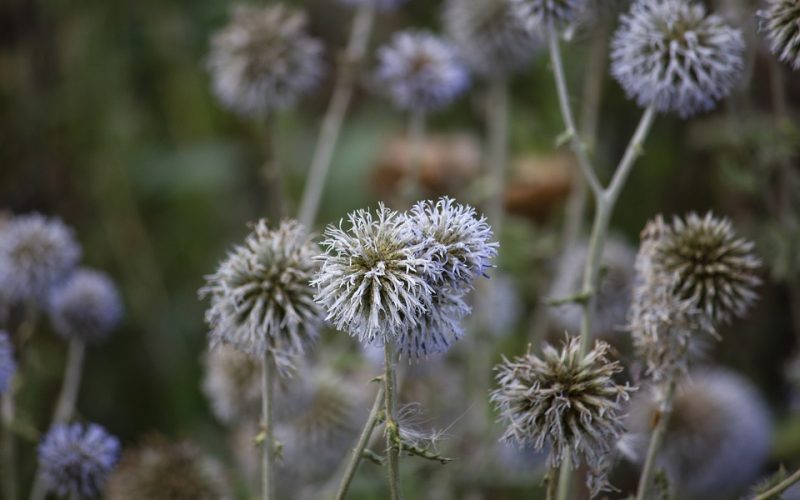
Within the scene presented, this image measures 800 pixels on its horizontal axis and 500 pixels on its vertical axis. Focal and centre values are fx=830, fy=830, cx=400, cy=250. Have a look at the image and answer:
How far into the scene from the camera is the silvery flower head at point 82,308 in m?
2.46

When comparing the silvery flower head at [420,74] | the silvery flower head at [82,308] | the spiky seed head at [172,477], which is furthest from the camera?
the silvery flower head at [420,74]

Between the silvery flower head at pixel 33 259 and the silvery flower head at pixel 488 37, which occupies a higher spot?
the silvery flower head at pixel 488 37

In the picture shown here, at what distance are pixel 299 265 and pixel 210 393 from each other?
3.41 feet

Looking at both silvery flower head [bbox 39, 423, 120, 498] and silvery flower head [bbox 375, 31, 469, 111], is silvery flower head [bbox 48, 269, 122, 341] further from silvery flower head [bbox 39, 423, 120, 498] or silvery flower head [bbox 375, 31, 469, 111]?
silvery flower head [bbox 375, 31, 469, 111]

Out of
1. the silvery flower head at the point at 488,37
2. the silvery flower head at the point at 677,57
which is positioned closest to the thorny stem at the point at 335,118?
the silvery flower head at the point at 488,37

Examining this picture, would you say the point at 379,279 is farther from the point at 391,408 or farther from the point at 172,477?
the point at 172,477

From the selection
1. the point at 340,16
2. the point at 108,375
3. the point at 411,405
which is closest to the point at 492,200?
the point at 411,405

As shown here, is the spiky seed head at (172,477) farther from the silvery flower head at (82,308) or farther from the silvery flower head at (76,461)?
the silvery flower head at (82,308)

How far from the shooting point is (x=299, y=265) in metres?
1.78

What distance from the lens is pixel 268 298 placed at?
5.80 ft

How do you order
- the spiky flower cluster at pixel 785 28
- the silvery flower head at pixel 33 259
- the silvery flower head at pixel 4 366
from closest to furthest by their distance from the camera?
the spiky flower cluster at pixel 785 28, the silvery flower head at pixel 4 366, the silvery flower head at pixel 33 259

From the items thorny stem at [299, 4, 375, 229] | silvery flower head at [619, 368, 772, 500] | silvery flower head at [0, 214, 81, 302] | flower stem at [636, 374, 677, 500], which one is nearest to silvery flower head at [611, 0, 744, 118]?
flower stem at [636, 374, 677, 500]

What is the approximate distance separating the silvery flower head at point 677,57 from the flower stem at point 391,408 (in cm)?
94

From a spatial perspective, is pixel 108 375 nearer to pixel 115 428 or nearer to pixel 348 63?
pixel 115 428
